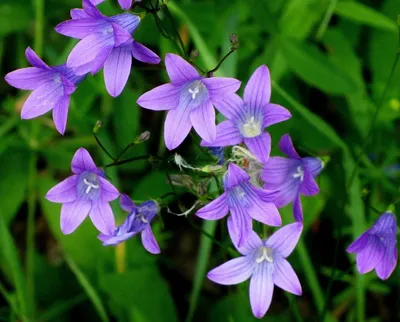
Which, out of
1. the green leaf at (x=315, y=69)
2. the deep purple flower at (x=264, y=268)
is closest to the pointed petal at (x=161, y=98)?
the deep purple flower at (x=264, y=268)

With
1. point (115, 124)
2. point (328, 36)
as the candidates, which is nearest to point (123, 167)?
point (115, 124)

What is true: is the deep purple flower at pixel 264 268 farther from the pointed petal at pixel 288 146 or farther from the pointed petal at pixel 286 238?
the pointed petal at pixel 288 146

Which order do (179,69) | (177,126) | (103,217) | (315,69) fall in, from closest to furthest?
(179,69)
(177,126)
(103,217)
(315,69)

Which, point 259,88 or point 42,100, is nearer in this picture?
point 259,88

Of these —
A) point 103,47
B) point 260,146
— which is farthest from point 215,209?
point 103,47

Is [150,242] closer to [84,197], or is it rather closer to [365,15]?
[84,197]

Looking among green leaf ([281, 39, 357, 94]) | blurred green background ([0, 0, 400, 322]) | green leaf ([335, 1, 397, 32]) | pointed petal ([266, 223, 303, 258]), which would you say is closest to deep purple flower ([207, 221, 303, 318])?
pointed petal ([266, 223, 303, 258])
